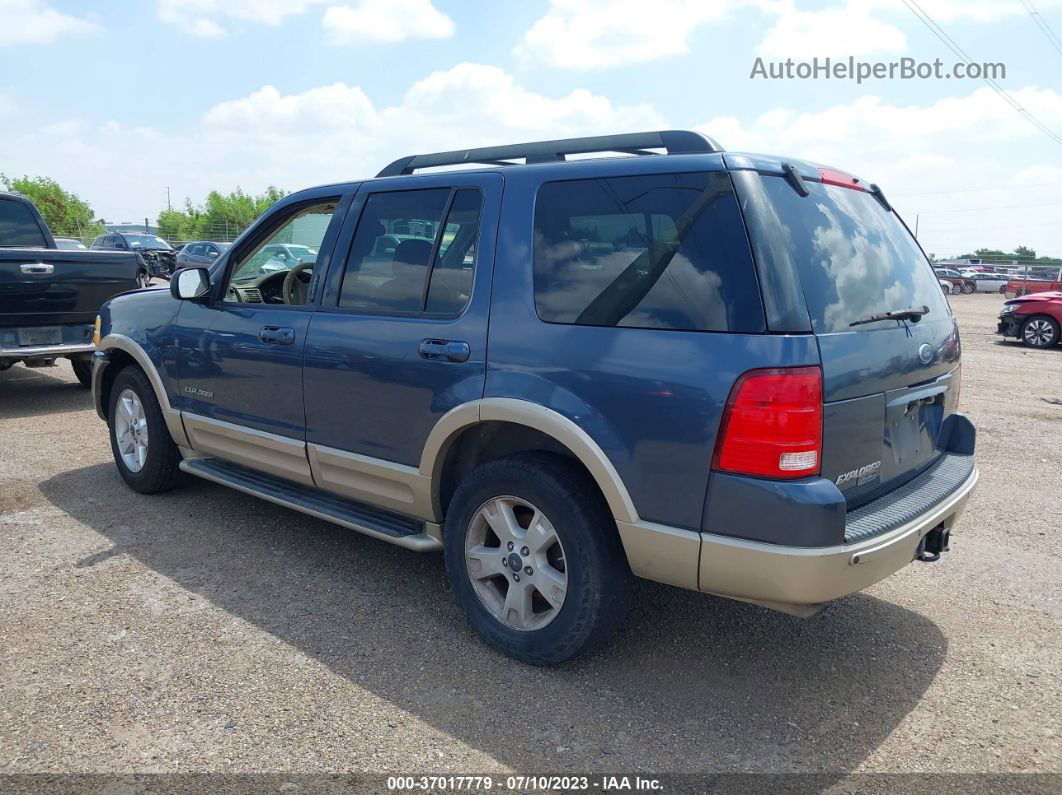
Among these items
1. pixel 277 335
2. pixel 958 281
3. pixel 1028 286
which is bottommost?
pixel 958 281

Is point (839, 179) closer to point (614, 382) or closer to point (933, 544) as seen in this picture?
point (614, 382)

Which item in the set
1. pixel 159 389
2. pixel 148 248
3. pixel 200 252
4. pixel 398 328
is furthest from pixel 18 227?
pixel 148 248

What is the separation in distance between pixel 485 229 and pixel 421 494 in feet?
3.93

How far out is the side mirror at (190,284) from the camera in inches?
187

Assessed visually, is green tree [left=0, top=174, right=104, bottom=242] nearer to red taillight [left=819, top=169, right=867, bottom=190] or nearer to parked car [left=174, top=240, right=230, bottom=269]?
parked car [left=174, top=240, right=230, bottom=269]

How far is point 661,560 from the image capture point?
9.89 ft

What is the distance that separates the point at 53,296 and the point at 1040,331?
53.8 ft

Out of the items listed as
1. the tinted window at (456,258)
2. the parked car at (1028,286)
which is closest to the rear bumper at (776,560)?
the tinted window at (456,258)

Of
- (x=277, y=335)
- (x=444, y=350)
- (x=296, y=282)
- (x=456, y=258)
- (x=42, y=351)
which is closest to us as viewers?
(x=444, y=350)

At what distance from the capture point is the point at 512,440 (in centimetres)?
365

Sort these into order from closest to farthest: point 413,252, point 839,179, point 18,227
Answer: point 839,179 < point 413,252 < point 18,227

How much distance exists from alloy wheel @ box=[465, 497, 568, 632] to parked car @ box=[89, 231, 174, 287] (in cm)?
2502

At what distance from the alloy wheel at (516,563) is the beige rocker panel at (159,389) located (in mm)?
2454

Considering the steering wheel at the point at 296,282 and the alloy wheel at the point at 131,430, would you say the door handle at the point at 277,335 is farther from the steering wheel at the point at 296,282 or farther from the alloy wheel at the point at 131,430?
the alloy wheel at the point at 131,430
